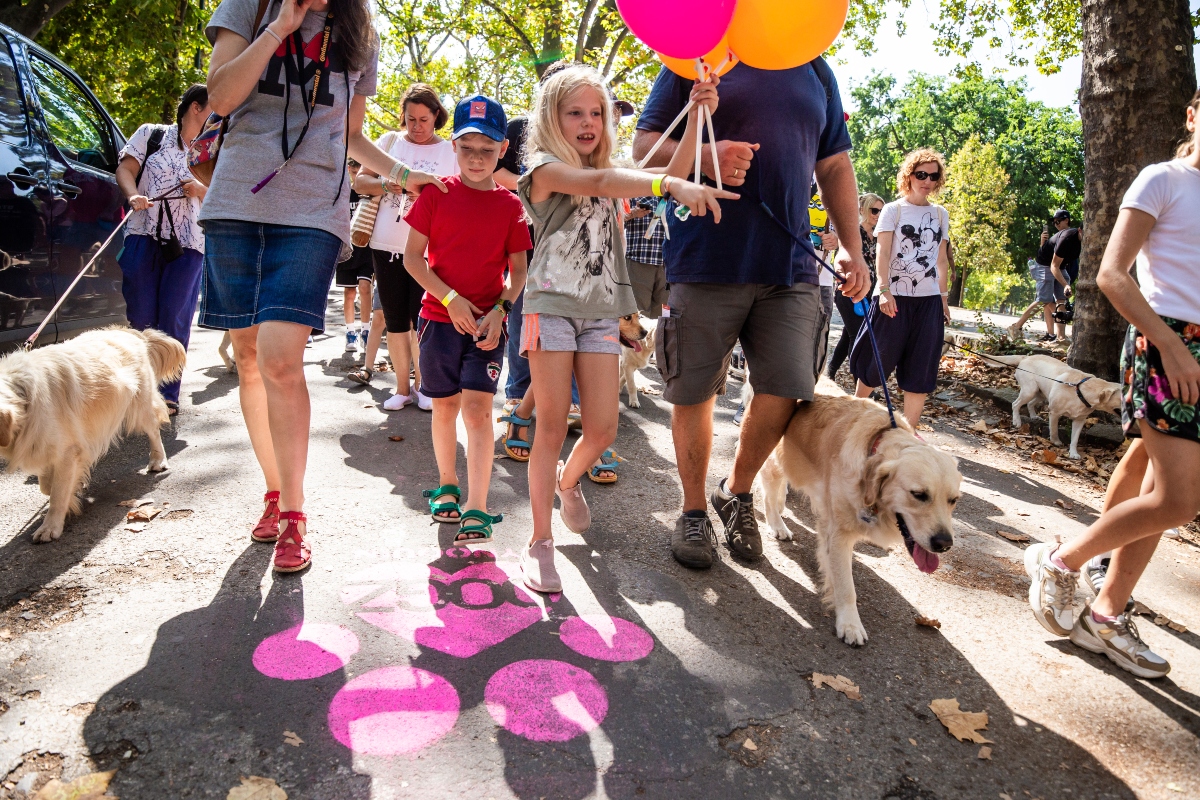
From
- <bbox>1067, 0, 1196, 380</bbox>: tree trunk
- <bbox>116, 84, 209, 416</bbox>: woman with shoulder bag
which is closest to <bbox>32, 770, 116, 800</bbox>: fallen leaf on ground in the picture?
<bbox>116, 84, 209, 416</bbox>: woman with shoulder bag

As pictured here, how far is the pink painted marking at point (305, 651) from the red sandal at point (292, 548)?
0.41 meters

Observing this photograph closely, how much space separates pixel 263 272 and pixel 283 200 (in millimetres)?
297

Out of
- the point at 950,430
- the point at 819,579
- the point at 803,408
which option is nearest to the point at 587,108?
the point at 803,408

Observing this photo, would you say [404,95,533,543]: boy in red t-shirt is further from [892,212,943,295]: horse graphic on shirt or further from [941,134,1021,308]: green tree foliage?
[941,134,1021,308]: green tree foliage

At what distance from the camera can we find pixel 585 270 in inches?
113

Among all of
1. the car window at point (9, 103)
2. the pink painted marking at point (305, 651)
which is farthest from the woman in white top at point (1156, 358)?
the car window at point (9, 103)

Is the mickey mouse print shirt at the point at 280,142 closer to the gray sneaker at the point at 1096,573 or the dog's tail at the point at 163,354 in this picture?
the dog's tail at the point at 163,354

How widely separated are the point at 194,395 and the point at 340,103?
354 cm

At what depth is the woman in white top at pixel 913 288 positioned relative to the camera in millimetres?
5066

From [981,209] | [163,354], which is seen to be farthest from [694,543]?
[981,209]

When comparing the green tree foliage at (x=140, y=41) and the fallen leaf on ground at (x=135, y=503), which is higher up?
the green tree foliage at (x=140, y=41)

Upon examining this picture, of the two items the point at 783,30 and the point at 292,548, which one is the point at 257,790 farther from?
the point at 783,30

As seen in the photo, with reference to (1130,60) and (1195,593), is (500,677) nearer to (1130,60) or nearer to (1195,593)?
(1195,593)

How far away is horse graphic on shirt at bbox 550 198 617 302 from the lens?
285cm
